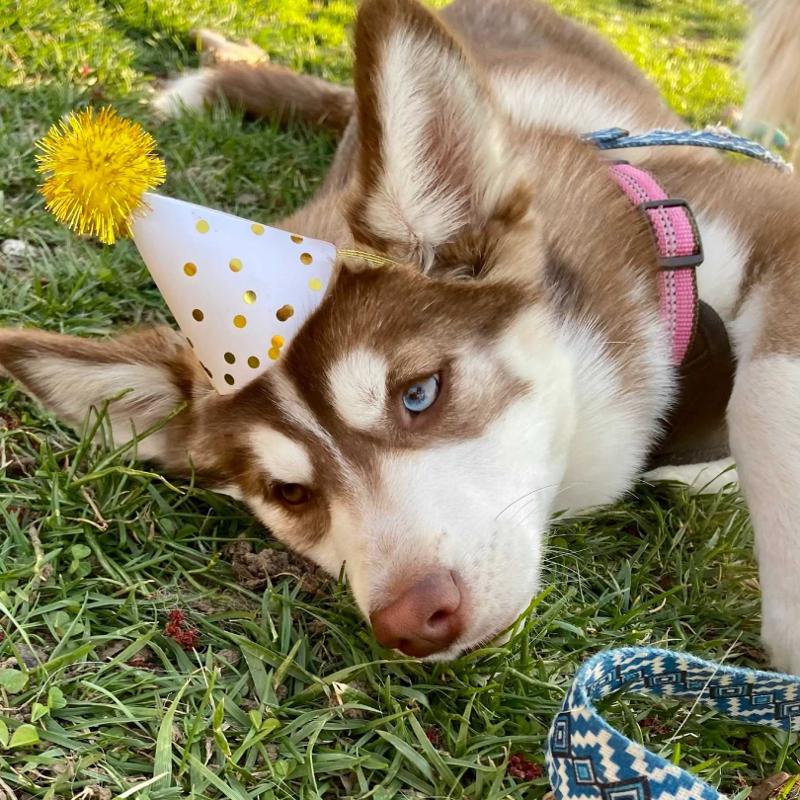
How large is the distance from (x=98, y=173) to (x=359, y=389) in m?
0.76

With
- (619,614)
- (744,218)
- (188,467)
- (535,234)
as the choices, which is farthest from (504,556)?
(744,218)

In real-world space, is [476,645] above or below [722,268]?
below

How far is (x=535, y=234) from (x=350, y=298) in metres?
0.57

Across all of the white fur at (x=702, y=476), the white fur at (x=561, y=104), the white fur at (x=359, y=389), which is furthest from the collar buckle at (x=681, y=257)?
the white fur at (x=359, y=389)

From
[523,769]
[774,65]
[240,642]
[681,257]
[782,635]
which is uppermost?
[774,65]

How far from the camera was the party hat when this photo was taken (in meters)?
1.83

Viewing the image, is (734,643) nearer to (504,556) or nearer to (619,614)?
(619,614)

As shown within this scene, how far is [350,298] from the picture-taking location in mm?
2189

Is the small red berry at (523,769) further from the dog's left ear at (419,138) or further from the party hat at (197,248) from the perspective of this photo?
the dog's left ear at (419,138)

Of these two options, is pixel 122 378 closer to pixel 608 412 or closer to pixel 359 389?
pixel 359 389

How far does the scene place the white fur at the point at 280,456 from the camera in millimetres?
2205

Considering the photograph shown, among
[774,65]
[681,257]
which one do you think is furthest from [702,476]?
[774,65]

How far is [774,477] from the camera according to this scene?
2.16 meters

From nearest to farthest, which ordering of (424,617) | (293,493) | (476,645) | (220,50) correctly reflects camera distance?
(424,617), (476,645), (293,493), (220,50)
